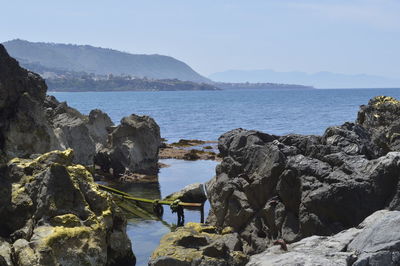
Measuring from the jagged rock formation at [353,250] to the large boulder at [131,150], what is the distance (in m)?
39.1

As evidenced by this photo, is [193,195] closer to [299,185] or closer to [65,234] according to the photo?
[299,185]

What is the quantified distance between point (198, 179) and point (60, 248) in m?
31.8

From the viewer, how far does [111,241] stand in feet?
77.6

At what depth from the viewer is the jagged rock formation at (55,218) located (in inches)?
761

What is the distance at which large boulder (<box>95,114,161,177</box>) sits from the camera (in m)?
52.6

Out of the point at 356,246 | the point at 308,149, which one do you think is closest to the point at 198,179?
the point at 308,149

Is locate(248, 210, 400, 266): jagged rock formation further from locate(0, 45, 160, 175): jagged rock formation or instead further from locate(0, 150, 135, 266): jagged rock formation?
locate(0, 45, 160, 175): jagged rock formation

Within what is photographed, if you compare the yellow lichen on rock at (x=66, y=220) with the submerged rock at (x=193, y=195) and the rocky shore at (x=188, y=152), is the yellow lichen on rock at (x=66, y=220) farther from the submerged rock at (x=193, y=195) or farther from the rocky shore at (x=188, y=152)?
the rocky shore at (x=188, y=152)

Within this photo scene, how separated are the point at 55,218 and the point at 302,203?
9.47 metres

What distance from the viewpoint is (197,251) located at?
18.4m

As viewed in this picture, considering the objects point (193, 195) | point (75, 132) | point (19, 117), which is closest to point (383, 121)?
point (193, 195)

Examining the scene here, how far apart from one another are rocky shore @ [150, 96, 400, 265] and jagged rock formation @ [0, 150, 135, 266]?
3.35 metres

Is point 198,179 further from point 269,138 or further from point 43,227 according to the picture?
point 43,227

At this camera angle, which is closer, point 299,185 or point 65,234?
point 65,234
